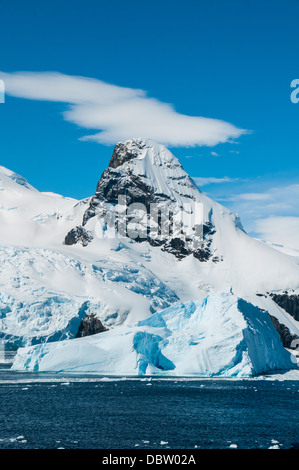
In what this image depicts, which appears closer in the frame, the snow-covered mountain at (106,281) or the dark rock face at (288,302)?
the snow-covered mountain at (106,281)

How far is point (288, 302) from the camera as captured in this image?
187875 mm

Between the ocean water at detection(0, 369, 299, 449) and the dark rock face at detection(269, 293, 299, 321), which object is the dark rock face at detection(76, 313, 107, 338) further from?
the ocean water at detection(0, 369, 299, 449)

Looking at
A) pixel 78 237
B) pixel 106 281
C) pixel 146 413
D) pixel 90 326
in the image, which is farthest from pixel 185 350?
pixel 78 237

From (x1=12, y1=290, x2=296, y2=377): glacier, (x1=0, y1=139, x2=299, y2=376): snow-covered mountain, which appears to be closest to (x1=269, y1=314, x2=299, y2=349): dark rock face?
(x1=0, y1=139, x2=299, y2=376): snow-covered mountain

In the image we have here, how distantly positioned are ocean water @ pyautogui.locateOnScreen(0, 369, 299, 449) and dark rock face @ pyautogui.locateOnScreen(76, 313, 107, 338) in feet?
211

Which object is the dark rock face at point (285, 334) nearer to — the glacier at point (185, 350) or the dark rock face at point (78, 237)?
the dark rock face at point (78, 237)

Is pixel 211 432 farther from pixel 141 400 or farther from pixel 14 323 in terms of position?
pixel 14 323

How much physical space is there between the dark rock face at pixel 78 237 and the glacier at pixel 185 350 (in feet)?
345

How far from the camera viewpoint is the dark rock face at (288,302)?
187500mm

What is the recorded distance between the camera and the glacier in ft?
248

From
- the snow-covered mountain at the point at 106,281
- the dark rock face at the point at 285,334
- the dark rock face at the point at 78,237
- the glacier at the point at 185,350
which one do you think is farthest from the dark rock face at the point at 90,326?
the glacier at the point at 185,350

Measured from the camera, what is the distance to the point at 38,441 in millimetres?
39656

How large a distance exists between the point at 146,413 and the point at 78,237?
143 metres

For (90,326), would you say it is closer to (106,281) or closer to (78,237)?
(106,281)
